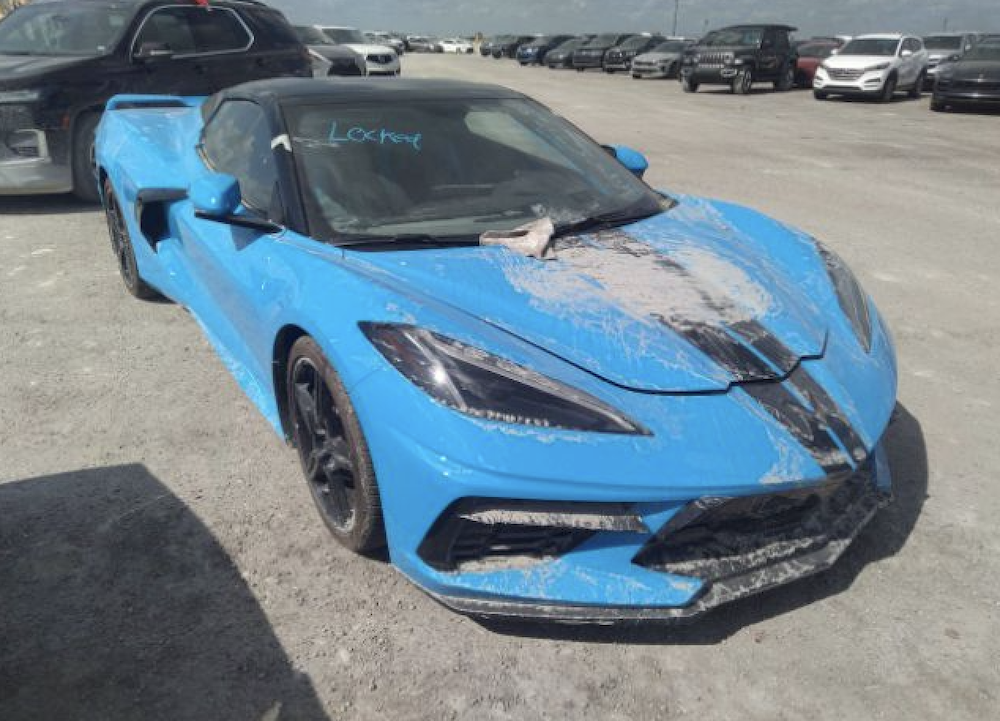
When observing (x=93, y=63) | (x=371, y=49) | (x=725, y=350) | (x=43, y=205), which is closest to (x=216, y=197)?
(x=725, y=350)

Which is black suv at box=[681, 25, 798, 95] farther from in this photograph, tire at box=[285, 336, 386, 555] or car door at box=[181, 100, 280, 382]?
tire at box=[285, 336, 386, 555]

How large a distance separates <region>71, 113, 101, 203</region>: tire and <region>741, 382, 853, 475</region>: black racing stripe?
5.99 m

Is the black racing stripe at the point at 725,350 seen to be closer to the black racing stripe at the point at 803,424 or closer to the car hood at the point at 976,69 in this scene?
the black racing stripe at the point at 803,424

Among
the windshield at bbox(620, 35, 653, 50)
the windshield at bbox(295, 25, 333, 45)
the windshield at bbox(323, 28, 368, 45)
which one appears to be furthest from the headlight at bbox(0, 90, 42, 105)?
the windshield at bbox(620, 35, 653, 50)

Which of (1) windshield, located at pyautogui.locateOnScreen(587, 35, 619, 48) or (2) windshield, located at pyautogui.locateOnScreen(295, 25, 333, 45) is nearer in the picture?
(2) windshield, located at pyautogui.locateOnScreen(295, 25, 333, 45)

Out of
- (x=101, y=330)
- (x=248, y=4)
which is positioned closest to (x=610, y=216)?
(x=101, y=330)

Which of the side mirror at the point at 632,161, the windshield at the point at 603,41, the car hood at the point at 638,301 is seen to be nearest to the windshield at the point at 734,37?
the windshield at the point at 603,41

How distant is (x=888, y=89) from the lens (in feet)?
62.9

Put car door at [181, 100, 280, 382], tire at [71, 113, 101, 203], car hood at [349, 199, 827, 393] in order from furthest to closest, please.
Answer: tire at [71, 113, 101, 203] < car door at [181, 100, 280, 382] < car hood at [349, 199, 827, 393]

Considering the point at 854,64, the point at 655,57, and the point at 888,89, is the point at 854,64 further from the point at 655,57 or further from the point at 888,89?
the point at 655,57

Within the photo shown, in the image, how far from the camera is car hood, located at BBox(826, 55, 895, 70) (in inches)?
743

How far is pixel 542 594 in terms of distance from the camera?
80.0 inches

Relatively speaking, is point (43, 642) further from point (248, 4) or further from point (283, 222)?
point (248, 4)

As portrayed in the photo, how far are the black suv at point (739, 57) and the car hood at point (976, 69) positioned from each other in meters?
4.94
